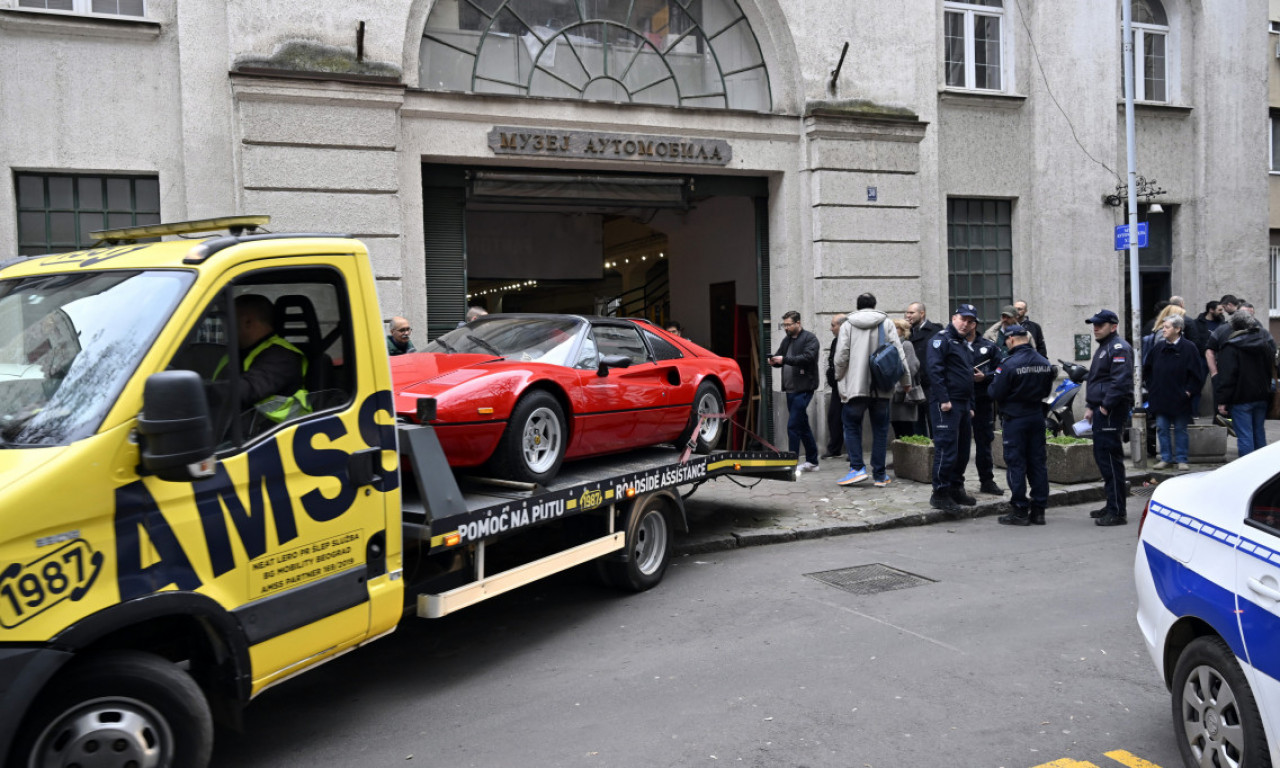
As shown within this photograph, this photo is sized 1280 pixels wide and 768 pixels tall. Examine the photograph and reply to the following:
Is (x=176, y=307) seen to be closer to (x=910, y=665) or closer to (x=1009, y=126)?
(x=910, y=665)

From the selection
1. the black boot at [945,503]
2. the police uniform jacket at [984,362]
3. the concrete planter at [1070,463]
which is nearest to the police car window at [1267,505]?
the black boot at [945,503]

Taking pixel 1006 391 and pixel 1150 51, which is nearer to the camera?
pixel 1006 391

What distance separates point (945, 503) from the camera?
9.69 m

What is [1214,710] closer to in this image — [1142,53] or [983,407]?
[983,407]

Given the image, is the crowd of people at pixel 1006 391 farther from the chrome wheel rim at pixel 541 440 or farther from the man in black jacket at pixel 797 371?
the chrome wheel rim at pixel 541 440

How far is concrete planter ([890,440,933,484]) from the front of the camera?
11.1 metres

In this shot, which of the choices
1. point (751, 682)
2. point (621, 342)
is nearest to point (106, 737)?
point (751, 682)

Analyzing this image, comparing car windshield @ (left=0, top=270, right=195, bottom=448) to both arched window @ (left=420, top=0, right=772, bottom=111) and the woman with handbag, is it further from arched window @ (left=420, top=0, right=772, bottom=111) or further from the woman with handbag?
the woman with handbag

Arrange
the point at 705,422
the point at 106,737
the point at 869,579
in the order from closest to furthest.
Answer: the point at 106,737 < the point at 869,579 < the point at 705,422

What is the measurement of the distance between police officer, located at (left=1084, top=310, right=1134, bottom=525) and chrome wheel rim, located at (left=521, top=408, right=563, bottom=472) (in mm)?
5561

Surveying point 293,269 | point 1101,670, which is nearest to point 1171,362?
point 1101,670

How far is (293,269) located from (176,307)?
633 mm

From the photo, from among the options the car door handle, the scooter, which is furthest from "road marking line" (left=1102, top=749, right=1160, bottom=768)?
the scooter

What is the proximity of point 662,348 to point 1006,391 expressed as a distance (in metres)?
3.44
